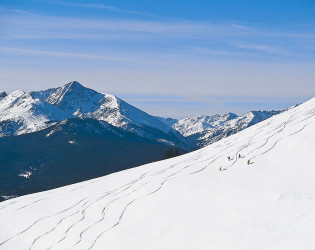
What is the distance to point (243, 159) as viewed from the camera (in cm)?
2052

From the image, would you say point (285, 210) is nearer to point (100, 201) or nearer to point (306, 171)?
point (306, 171)

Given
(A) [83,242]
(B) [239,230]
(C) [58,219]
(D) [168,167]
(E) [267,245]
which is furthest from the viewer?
(D) [168,167]

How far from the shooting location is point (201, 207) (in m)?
17.1

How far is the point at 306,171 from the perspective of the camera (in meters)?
17.3

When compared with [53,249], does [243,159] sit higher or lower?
higher

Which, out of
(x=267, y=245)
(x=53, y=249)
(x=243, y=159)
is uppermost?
(x=243, y=159)

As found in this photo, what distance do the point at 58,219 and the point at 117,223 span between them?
12.6 feet

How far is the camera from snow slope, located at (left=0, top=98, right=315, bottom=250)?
14.5 metres

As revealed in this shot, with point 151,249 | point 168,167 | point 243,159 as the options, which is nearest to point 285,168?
point 243,159

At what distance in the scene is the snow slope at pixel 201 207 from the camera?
14477 mm

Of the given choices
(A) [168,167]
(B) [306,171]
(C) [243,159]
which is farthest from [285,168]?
(A) [168,167]

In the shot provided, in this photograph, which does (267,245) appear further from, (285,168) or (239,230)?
(285,168)

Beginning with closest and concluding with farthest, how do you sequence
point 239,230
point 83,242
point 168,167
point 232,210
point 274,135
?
point 239,230 → point 232,210 → point 83,242 → point 274,135 → point 168,167

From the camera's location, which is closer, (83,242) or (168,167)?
(83,242)
